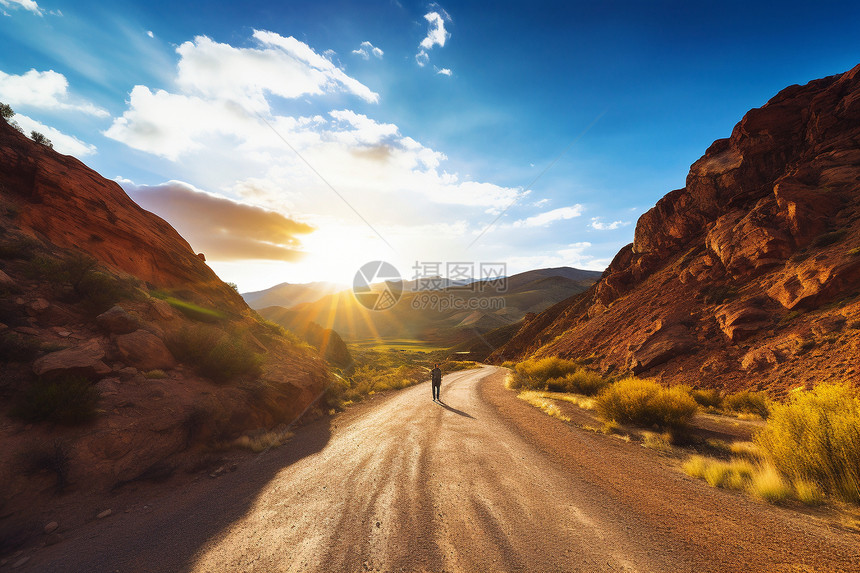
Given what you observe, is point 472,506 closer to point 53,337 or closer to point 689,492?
point 689,492

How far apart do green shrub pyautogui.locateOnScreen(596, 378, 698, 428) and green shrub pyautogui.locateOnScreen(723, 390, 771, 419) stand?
323 cm

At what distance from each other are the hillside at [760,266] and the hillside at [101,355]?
18204 mm

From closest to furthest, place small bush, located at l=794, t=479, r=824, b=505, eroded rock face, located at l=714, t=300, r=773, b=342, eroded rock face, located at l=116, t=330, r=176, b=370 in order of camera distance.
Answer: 1. small bush, located at l=794, t=479, r=824, b=505
2. eroded rock face, located at l=116, t=330, r=176, b=370
3. eroded rock face, located at l=714, t=300, r=773, b=342

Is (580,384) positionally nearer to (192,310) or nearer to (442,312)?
(192,310)

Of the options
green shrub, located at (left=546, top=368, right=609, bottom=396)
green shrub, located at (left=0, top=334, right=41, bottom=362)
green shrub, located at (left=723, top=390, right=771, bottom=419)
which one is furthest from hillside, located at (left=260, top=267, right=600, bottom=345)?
green shrub, located at (left=0, top=334, right=41, bottom=362)

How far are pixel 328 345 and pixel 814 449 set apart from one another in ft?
105

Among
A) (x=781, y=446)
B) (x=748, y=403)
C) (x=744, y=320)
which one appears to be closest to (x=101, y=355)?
(x=781, y=446)

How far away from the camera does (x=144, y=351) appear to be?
8195 millimetres

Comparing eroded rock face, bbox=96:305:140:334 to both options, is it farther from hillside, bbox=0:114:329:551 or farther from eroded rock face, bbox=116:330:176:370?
eroded rock face, bbox=116:330:176:370

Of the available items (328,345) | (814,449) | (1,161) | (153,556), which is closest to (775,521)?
(814,449)

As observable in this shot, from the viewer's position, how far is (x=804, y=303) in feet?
42.3

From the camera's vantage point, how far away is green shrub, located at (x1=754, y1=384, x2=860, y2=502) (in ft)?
14.4

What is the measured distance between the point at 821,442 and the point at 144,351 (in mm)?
14388

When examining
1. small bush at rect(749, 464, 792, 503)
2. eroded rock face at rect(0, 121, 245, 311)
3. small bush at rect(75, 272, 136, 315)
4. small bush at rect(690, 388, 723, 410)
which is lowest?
small bush at rect(690, 388, 723, 410)
